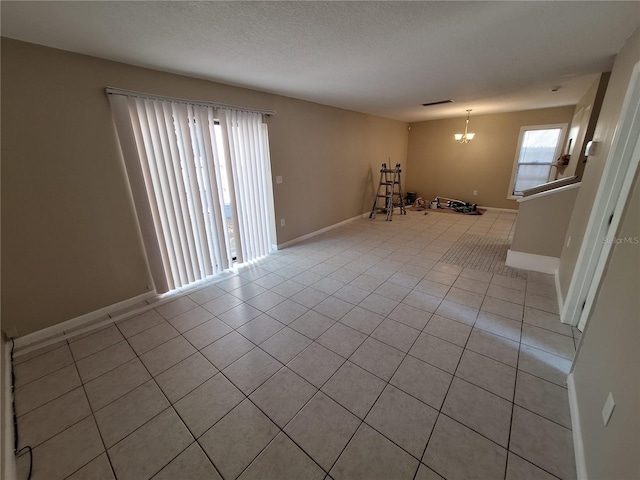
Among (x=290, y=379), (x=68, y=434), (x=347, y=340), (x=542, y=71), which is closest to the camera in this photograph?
(x=68, y=434)

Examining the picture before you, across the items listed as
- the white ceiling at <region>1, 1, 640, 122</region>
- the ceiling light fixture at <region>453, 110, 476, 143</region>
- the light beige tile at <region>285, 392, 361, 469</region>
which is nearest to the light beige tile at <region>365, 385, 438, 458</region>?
the light beige tile at <region>285, 392, 361, 469</region>

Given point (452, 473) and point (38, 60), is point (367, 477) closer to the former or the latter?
point (452, 473)

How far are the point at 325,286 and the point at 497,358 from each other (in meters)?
1.73

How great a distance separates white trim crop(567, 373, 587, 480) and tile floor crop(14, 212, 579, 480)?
0.11ft

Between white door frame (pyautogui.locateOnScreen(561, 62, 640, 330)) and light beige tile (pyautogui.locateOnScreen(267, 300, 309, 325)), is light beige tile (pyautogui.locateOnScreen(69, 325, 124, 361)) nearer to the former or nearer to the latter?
light beige tile (pyautogui.locateOnScreen(267, 300, 309, 325))

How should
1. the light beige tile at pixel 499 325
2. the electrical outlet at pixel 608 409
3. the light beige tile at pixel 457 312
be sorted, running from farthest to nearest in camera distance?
the light beige tile at pixel 457 312
the light beige tile at pixel 499 325
the electrical outlet at pixel 608 409

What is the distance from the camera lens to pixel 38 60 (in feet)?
6.28

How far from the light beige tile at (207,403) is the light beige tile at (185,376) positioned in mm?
51

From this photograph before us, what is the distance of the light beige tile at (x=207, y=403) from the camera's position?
4.88 ft

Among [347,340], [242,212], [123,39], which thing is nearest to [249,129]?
[242,212]

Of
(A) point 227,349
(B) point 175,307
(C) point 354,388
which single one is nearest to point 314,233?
(B) point 175,307

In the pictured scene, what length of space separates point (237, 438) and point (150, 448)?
47 centimetres

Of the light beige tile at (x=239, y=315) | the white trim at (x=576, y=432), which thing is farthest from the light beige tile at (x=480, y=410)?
the light beige tile at (x=239, y=315)

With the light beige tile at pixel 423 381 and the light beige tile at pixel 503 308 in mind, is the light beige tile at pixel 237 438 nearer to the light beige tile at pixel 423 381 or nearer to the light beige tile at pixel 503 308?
the light beige tile at pixel 423 381
